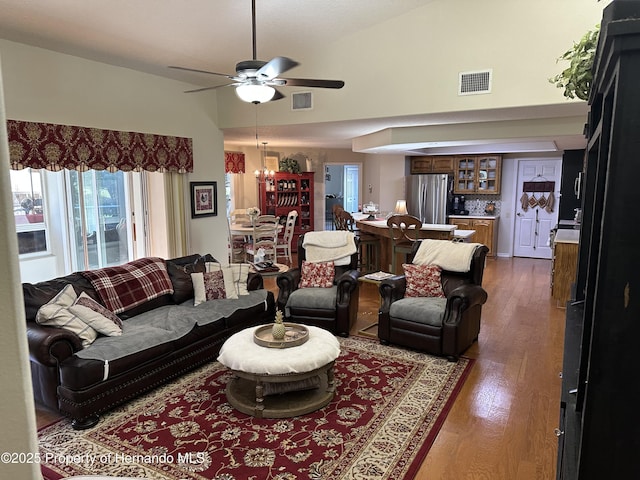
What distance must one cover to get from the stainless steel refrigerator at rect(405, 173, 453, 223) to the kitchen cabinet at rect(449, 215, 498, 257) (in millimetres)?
480

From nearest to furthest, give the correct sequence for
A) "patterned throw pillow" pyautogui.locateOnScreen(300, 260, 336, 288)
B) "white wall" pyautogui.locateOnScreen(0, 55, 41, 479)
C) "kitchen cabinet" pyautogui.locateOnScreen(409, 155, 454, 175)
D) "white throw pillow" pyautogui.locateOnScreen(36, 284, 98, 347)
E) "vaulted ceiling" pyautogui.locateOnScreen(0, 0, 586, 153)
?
"white wall" pyautogui.locateOnScreen(0, 55, 41, 479) < "white throw pillow" pyautogui.locateOnScreen(36, 284, 98, 347) < "vaulted ceiling" pyautogui.locateOnScreen(0, 0, 586, 153) < "patterned throw pillow" pyautogui.locateOnScreen(300, 260, 336, 288) < "kitchen cabinet" pyautogui.locateOnScreen(409, 155, 454, 175)

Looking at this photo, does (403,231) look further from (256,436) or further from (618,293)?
(618,293)

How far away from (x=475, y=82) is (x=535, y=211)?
230 inches

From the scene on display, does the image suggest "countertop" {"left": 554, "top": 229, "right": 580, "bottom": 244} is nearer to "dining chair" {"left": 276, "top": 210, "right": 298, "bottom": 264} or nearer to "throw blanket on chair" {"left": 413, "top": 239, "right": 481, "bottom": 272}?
"throw blanket on chair" {"left": 413, "top": 239, "right": 481, "bottom": 272}

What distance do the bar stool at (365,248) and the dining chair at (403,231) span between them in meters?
0.91

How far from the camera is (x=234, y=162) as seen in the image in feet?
32.0

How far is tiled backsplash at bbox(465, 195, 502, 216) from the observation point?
32.4ft

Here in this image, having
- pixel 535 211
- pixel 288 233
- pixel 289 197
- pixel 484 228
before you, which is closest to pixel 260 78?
pixel 288 233

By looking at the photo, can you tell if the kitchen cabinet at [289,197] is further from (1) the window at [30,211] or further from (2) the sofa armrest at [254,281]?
(1) the window at [30,211]

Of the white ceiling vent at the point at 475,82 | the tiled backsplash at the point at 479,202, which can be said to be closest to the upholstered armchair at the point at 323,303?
the white ceiling vent at the point at 475,82

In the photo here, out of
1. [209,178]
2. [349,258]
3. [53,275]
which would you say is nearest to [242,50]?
[209,178]

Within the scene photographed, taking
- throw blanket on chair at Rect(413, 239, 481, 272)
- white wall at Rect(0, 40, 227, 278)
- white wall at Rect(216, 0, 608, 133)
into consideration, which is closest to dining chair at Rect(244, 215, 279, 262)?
white wall at Rect(0, 40, 227, 278)

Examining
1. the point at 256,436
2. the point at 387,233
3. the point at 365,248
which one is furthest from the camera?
the point at 365,248

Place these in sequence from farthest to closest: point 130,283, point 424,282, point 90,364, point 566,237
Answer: point 566,237 < point 424,282 < point 130,283 < point 90,364
